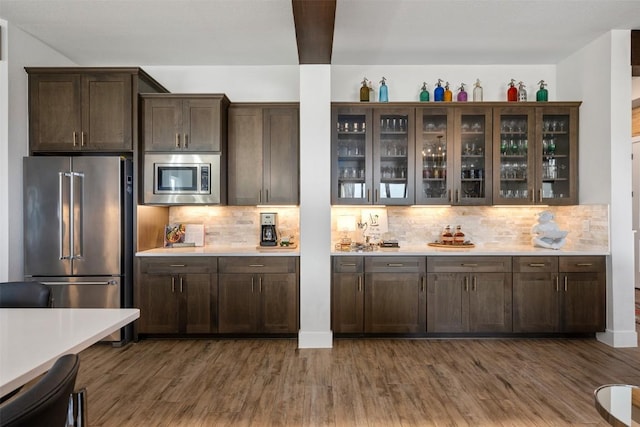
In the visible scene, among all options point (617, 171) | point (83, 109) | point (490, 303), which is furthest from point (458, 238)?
point (83, 109)

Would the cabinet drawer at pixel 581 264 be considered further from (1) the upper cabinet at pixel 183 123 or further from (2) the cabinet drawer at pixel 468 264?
(1) the upper cabinet at pixel 183 123

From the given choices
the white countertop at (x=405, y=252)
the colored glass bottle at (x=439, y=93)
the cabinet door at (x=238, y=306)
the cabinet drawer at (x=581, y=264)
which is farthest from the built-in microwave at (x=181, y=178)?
the cabinet drawer at (x=581, y=264)

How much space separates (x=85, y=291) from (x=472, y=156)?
4.10 m

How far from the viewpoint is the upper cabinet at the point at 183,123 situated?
367 centimetres

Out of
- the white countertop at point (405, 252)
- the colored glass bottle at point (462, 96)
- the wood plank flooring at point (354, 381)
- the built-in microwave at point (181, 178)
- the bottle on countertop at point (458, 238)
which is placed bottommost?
the wood plank flooring at point (354, 381)

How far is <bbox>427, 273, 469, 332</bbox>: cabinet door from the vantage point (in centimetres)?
359

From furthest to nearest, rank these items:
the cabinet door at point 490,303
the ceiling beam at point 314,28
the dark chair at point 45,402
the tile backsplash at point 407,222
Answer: the tile backsplash at point 407,222 → the cabinet door at point 490,303 → the ceiling beam at point 314,28 → the dark chair at point 45,402

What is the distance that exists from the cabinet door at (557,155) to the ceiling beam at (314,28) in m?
2.42

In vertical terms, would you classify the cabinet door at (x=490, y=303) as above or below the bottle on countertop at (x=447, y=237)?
below

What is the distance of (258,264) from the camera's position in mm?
3580

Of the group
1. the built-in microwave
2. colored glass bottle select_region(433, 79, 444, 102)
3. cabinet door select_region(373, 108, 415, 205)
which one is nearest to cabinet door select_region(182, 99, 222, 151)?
the built-in microwave

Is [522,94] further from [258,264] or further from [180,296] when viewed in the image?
[180,296]

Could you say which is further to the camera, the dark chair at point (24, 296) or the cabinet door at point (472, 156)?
the cabinet door at point (472, 156)

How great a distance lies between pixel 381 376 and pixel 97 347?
2.63 meters
